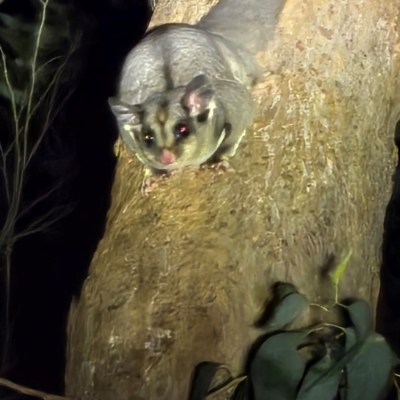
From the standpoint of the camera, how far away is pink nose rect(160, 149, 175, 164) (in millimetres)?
1563

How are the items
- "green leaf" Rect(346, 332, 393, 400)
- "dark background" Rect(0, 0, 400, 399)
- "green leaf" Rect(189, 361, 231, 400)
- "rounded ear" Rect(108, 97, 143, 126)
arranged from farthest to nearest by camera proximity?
"dark background" Rect(0, 0, 400, 399) → "rounded ear" Rect(108, 97, 143, 126) → "green leaf" Rect(189, 361, 231, 400) → "green leaf" Rect(346, 332, 393, 400)

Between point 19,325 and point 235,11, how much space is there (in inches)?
46.3

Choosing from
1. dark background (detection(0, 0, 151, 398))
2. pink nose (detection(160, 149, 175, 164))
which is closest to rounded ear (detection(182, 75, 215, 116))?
pink nose (detection(160, 149, 175, 164))

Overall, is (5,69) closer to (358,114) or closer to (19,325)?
(19,325)

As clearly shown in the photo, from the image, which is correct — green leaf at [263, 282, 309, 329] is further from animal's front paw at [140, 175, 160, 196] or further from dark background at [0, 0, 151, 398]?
dark background at [0, 0, 151, 398]

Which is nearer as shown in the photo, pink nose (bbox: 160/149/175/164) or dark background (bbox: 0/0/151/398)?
pink nose (bbox: 160/149/175/164)

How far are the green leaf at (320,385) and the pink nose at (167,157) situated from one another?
0.63 meters

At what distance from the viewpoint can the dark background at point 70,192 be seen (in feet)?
5.78

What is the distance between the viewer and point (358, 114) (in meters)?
1.65

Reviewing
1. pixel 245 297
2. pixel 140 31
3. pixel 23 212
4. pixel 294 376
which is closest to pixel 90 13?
pixel 140 31

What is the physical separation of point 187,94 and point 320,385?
755 mm

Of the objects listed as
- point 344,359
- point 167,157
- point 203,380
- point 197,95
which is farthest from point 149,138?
point 344,359

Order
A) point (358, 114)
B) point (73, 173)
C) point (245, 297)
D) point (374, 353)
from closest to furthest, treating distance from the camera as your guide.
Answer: point (374, 353) < point (245, 297) < point (358, 114) < point (73, 173)

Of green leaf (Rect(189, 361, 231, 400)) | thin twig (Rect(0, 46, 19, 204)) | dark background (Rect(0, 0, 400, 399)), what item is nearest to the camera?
green leaf (Rect(189, 361, 231, 400))
